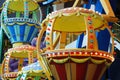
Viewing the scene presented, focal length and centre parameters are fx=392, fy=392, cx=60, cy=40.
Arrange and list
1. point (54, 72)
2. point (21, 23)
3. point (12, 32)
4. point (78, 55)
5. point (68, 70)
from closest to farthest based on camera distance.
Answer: point (78, 55) < point (68, 70) < point (54, 72) < point (21, 23) < point (12, 32)

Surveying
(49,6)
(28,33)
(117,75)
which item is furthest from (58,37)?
(49,6)

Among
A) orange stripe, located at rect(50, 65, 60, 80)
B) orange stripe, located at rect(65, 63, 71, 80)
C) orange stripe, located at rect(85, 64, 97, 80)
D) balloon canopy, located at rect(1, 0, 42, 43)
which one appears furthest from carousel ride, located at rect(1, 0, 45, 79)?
orange stripe, located at rect(85, 64, 97, 80)

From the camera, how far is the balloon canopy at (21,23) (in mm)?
11859

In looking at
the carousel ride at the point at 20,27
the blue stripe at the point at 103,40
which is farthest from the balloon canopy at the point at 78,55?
the blue stripe at the point at 103,40

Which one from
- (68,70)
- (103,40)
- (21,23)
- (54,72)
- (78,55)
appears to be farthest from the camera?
(21,23)

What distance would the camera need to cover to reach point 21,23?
39.0 feet

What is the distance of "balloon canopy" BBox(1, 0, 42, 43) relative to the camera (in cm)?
1186

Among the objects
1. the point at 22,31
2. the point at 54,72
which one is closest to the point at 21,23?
the point at 22,31

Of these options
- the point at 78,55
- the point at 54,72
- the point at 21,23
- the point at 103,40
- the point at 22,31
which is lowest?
the point at 103,40

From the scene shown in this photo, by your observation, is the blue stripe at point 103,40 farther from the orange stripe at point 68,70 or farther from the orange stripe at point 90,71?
the orange stripe at point 68,70

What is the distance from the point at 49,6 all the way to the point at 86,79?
10.8 m

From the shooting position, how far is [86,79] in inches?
287

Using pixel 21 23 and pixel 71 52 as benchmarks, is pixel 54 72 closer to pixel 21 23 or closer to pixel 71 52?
pixel 71 52

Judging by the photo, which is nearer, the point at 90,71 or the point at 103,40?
the point at 90,71
